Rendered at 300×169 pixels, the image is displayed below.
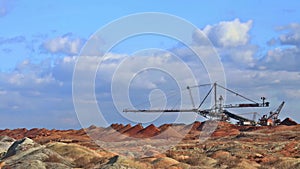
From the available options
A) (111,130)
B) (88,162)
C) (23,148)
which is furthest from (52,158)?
(111,130)

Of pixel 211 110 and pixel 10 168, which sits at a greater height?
pixel 211 110

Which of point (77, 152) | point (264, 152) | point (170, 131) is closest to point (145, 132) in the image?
point (170, 131)

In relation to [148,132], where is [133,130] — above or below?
above

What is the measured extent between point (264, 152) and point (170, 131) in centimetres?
5230

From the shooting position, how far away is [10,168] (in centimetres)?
4803

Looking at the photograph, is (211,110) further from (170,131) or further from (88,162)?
(88,162)

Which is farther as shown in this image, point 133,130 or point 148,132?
point 133,130

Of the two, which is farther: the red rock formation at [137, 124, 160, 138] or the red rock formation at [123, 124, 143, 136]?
the red rock formation at [123, 124, 143, 136]

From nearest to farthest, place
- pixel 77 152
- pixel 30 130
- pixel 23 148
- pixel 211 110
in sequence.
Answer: pixel 77 152, pixel 23 148, pixel 211 110, pixel 30 130

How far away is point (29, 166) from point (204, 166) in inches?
555

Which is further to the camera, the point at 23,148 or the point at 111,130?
the point at 111,130

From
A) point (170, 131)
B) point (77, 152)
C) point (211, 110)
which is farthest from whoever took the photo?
point (211, 110)

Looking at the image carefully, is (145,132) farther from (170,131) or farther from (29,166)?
(29,166)

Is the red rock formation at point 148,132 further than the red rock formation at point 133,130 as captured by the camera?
No
